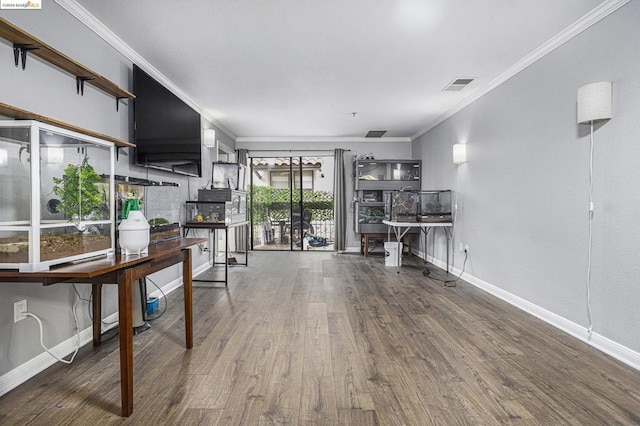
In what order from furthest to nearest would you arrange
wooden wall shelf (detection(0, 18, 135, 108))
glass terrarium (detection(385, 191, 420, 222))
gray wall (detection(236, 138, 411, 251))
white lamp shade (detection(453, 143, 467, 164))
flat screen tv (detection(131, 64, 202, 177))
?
1. gray wall (detection(236, 138, 411, 251))
2. glass terrarium (detection(385, 191, 420, 222))
3. white lamp shade (detection(453, 143, 467, 164))
4. flat screen tv (detection(131, 64, 202, 177))
5. wooden wall shelf (detection(0, 18, 135, 108))

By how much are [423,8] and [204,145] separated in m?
3.51

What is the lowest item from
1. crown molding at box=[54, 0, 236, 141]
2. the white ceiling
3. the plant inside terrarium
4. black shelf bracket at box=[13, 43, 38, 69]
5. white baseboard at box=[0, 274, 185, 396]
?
white baseboard at box=[0, 274, 185, 396]

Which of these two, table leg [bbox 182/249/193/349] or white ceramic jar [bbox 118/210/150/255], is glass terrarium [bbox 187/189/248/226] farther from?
white ceramic jar [bbox 118/210/150/255]

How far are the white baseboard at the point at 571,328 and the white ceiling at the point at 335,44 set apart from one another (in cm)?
225

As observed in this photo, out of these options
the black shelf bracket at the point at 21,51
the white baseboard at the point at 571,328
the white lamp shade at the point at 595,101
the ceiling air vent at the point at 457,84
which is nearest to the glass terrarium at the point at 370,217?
the white baseboard at the point at 571,328

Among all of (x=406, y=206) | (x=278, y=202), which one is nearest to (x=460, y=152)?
(x=406, y=206)

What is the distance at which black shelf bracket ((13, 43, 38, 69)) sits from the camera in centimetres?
182

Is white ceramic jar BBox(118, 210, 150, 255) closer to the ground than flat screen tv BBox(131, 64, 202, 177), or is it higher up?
closer to the ground

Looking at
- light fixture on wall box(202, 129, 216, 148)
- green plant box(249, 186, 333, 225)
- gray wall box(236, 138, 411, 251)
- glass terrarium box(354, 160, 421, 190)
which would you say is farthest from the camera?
green plant box(249, 186, 333, 225)

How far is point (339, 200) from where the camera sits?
673 cm

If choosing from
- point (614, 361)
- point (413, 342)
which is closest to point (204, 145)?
point (413, 342)

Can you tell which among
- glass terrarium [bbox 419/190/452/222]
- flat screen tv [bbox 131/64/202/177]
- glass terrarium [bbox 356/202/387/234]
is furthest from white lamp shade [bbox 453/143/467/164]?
flat screen tv [bbox 131/64/202/177]

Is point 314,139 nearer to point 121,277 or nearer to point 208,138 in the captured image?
point 208,138

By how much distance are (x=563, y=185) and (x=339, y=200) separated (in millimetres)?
4332
